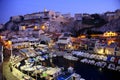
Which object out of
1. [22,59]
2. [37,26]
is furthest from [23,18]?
[22,59]

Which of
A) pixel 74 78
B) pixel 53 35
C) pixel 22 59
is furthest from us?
pixel 53 35

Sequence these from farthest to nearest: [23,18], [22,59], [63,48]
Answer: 1. [23,18]
2. [63,48]
3. [22,59]

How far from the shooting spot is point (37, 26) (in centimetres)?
1113

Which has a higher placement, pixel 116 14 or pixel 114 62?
pixel 116 14

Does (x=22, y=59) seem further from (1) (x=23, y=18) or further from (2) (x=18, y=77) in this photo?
(1) (x=23, y=18)

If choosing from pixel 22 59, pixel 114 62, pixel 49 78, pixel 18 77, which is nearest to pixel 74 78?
pixel 49 78

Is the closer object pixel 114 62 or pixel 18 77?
pixel 18 77

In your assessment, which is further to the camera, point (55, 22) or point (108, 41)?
point (55, 22)

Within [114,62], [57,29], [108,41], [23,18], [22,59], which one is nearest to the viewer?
[114,62]

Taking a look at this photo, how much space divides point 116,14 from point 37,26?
4.35 metres

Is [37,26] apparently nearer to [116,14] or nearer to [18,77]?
[116,14]

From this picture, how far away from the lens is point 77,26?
11.1 metres

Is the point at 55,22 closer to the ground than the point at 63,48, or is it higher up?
higher up

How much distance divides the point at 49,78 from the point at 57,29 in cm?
680
